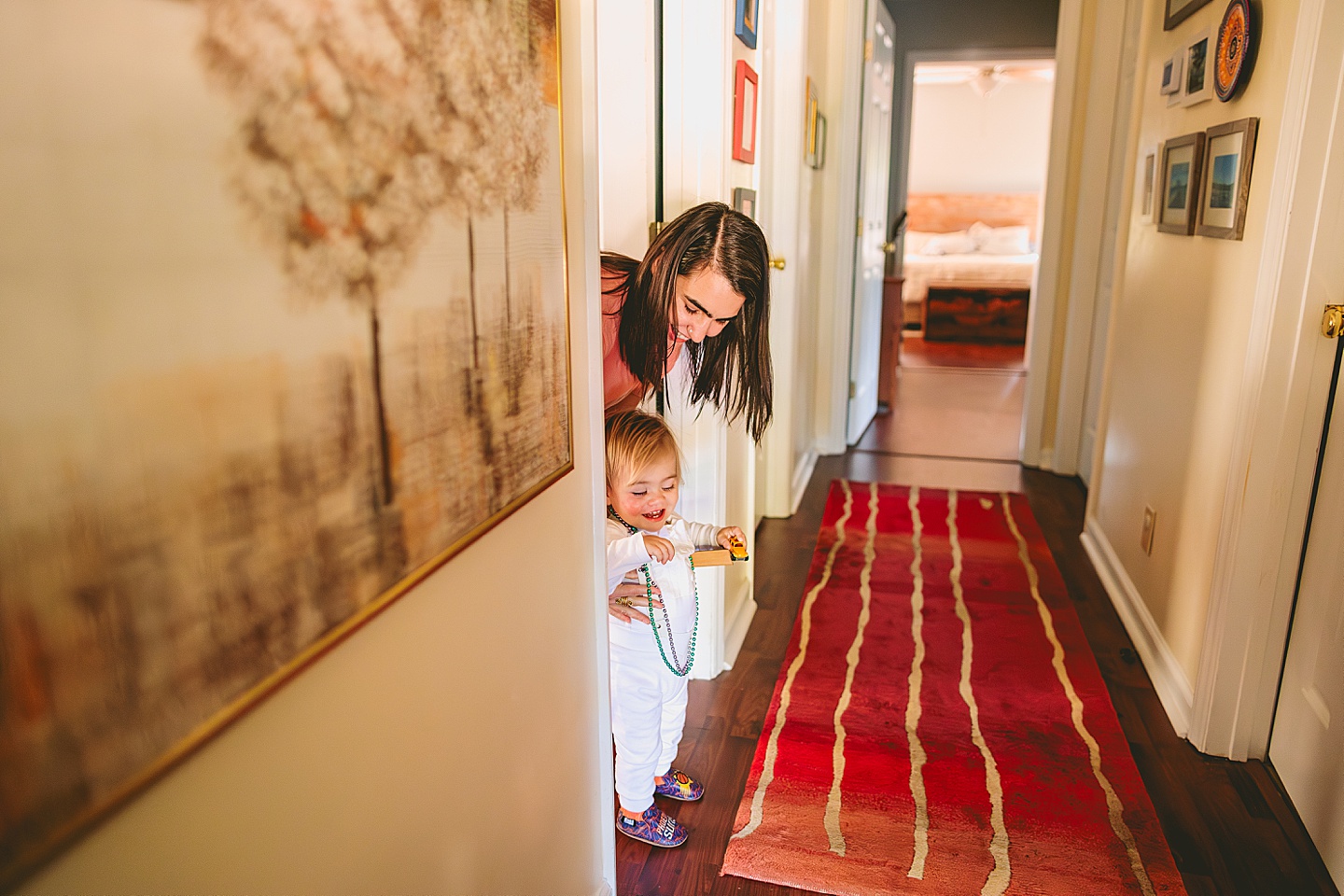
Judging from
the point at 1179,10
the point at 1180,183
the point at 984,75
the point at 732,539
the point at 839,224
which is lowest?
the point at 732,539

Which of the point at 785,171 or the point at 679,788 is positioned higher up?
the point at 785,171

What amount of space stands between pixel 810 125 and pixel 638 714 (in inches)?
98.7

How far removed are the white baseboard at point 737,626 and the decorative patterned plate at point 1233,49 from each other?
70.6 inches

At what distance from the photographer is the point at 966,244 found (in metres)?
9.37

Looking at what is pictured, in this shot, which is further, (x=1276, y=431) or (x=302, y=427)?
(x=1276, y=431)

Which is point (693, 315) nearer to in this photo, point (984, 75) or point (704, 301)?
point (704, 301)

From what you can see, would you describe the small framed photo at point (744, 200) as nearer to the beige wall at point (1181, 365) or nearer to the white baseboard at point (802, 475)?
the beige wall at point (1181, 365)

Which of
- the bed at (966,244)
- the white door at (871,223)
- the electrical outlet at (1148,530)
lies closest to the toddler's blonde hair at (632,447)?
the electrical outlet at (1148,530)

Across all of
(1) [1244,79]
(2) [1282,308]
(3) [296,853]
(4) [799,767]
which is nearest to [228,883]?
(3) [296,853]

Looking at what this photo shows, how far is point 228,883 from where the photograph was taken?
0.64 metres

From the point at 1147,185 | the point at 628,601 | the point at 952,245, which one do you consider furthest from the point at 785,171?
the point at 952,245

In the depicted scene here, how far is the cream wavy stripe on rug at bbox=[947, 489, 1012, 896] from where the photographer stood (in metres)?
1.69

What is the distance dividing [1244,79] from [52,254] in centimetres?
239

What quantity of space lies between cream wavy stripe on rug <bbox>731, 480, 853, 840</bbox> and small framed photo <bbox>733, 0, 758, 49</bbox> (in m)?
1.64
